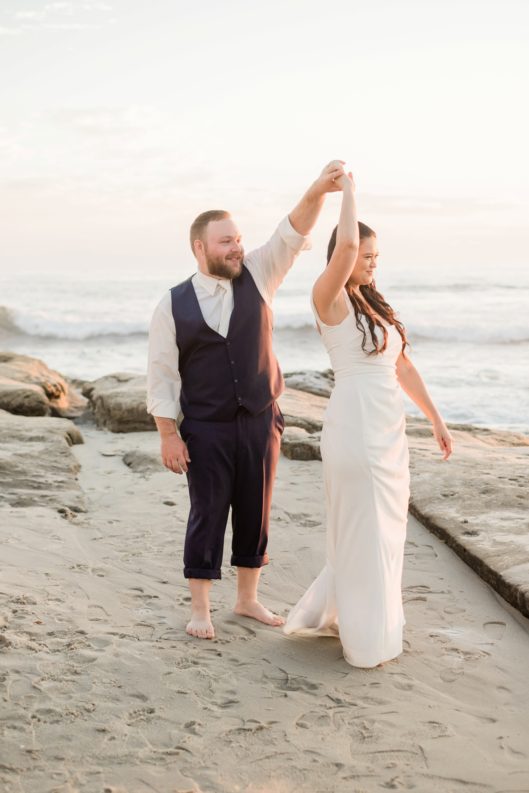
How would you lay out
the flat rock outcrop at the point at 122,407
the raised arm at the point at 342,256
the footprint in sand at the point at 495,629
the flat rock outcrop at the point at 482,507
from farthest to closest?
the flat rock outcrop at the point at 122,407 < the flat rock outcrop at the point at 482,507 < the footprint in sand at the point at 495,629 < the raised arm at the point at 342,256

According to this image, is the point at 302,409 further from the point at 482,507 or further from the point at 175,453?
the point at 175,453

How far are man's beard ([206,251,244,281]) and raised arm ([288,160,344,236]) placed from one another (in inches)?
12.0

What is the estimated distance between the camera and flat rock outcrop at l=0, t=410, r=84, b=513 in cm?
589

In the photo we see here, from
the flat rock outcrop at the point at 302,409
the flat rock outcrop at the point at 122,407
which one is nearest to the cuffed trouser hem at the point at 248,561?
the flat rock outcrop at the point at 302,409

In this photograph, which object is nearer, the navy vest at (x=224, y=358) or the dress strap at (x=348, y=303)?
the dress strap at (x=348, y=303)

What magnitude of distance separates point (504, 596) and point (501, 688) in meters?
1.00

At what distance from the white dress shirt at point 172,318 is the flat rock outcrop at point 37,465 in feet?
7.34

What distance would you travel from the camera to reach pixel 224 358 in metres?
3.72

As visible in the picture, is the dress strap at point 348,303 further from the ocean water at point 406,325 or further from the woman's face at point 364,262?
the ocean water at point 406,325

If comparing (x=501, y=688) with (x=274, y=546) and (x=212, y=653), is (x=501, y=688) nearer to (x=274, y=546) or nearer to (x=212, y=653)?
(x=212, y=653)

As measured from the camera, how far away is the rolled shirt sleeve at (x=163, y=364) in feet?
12.4

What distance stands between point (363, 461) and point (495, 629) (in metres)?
1.17

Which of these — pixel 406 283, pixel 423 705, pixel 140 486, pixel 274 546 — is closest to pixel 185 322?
pixel 423 705

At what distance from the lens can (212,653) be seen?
11.9ft
